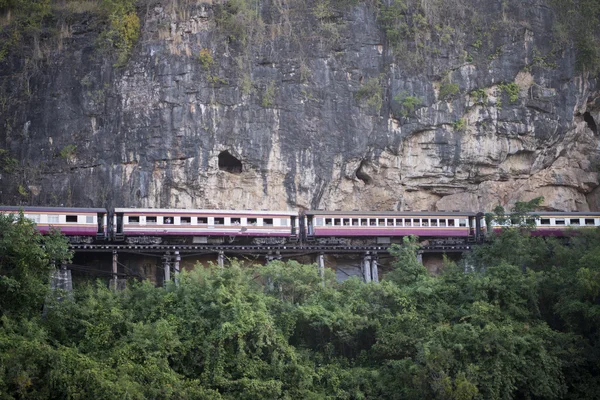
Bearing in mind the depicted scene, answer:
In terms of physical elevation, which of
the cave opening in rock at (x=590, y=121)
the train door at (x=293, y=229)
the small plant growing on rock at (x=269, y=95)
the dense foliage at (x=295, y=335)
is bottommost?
the dense foliage at (x=295, y=335)

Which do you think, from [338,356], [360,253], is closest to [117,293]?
[338,356]

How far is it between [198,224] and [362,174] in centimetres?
972

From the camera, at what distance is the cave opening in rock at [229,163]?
4338cm

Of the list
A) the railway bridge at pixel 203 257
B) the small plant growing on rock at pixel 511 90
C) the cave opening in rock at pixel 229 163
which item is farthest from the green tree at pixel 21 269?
the small plant growing on rock at pixel 511 90

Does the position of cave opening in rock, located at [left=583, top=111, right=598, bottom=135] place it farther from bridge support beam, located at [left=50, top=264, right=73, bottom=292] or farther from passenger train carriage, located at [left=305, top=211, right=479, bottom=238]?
bridge support beam, located at [left=50, top=264, right=73, bottom=292]

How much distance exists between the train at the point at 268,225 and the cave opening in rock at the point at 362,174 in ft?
11.2

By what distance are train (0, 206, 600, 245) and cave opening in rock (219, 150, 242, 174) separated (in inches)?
144

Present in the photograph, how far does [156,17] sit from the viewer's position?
146 feet

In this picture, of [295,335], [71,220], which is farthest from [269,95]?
[295,335]

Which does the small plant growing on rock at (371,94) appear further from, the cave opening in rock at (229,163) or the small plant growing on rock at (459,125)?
the cave opening in rock at (229,163)

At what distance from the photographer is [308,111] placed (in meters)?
43.7

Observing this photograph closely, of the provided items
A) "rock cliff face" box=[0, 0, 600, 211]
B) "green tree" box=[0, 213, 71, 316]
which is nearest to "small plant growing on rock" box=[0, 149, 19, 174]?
"rock cliff face" box=[0, 0, 600, 211]

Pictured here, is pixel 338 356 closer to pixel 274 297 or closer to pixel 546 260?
pixel 274 297

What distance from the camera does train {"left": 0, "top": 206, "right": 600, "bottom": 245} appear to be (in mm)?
38156
